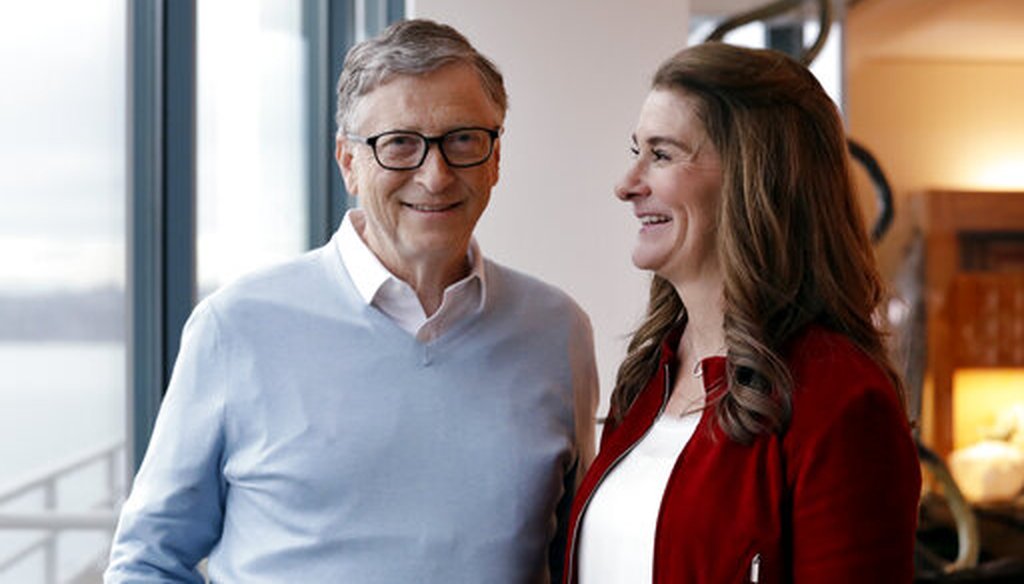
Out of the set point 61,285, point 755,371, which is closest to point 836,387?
point 755,371

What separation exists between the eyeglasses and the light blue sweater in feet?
0.58

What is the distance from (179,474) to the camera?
1.66 meters

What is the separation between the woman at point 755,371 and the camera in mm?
1405

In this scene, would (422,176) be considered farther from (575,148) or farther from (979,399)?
(979,399)

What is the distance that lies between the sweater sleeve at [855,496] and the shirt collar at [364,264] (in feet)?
1.71

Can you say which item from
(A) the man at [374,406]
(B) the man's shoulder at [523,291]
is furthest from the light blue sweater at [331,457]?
(B) the man's shoulder at [523,291]

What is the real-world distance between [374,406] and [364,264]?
177 mm

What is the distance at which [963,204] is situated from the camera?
21.2 feet

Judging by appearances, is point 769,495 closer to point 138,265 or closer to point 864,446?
point 864,446

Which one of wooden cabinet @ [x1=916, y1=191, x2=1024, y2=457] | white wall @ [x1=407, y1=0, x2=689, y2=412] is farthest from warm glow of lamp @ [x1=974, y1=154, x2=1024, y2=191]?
white wall @ [x1=407, y1=0, x2=689, y2=412]

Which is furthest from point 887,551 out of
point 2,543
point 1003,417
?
point 1003,417

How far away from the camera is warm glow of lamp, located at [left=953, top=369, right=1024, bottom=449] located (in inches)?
251

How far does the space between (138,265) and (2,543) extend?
25.1 inches

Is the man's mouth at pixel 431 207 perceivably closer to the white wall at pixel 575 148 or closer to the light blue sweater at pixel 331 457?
the light blue sweater at pixel 331 457
